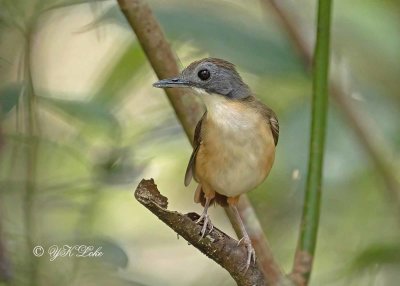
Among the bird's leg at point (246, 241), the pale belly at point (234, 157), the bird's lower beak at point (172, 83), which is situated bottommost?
the bird's leg at point (246, 241)

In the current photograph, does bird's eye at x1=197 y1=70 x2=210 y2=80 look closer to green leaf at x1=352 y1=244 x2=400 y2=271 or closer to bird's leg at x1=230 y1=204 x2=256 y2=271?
bird's leg at x1=230 y1=204 x2=256 y2=271

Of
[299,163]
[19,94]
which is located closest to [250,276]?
[19,94]

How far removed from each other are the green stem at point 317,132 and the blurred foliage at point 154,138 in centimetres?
68

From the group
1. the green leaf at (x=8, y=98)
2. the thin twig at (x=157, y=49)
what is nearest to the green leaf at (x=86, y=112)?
the green leaf at (x=8, y=98)

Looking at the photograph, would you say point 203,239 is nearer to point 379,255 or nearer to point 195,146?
point 195,146

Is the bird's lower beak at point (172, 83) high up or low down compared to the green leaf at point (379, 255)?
up

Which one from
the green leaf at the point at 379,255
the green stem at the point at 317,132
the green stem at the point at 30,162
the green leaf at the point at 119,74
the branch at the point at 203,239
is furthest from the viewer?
the green leaf at the point at 119,74

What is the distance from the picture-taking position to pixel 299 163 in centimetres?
349

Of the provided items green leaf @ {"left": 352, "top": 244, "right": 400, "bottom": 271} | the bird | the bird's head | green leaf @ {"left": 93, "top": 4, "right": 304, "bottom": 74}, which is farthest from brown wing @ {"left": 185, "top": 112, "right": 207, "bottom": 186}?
green leaf @ {"left": 352, "top": 244, "right": 400, "bottom": 271}

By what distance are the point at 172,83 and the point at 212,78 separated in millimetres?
228

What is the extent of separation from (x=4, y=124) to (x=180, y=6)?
86 centimetres

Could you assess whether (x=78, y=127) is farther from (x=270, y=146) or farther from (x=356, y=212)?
(x=356, y=212)

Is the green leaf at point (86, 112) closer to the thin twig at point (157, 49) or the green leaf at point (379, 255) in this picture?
the thin twig at point (157, 49)

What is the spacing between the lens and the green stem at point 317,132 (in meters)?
2.48
